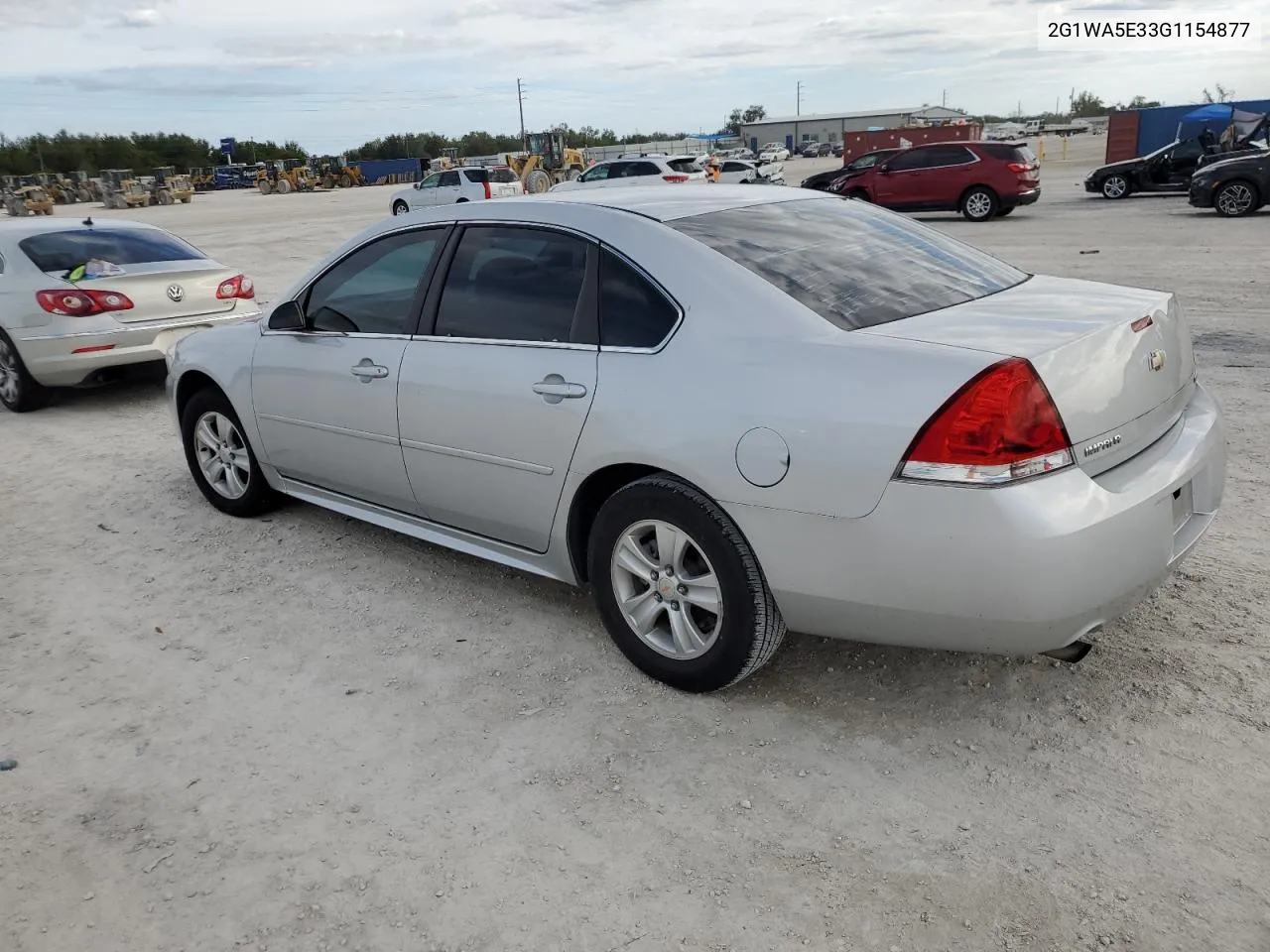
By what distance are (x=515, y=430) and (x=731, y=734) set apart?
128 cm

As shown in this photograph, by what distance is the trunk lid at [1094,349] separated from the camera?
104 inches

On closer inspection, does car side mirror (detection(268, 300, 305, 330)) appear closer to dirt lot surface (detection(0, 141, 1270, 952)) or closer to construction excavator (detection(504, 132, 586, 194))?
dirt lot surface (detection(0, 141, 1270, 952))

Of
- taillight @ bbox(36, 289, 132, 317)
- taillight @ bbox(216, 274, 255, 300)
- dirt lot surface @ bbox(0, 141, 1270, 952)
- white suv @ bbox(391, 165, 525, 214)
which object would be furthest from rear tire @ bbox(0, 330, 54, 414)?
white suv @ bbox(391, 165, 525, 214)

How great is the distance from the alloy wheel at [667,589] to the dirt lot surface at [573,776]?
0.69ft

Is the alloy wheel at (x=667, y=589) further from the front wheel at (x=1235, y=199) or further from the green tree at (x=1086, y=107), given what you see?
the green tree at (x=1086, y=107)

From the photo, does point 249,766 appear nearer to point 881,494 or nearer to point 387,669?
point 387,669

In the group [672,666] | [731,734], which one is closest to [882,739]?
[731,734]

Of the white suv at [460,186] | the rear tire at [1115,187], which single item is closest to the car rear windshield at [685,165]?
the white suv at [460,186]

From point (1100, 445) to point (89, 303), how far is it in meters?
7.19

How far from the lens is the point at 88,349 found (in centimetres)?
736

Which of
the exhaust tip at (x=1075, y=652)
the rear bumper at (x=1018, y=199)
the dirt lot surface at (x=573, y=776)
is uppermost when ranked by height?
the rear bumper at (x=1018, y=199)

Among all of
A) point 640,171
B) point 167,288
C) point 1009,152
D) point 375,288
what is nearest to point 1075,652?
point 375,288

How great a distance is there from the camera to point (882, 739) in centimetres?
299

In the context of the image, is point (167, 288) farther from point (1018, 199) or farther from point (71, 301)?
point (1018, 199)
